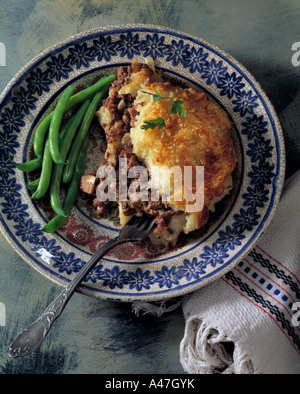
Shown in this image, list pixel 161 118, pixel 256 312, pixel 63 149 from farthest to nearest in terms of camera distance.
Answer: pixel 63 149 → pixel 256 312 → pixel 161 118

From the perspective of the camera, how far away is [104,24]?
4.28m

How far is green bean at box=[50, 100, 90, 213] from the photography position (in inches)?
148

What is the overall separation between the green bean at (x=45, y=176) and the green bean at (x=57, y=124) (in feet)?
0.28

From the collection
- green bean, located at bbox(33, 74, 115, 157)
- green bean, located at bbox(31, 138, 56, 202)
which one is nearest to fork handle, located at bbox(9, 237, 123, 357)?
green bean, located at bbox(31, 138, 56, 202)

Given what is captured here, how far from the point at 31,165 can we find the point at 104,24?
61.8 inches

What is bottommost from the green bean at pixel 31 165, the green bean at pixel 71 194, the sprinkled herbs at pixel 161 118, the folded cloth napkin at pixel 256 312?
the folded cloth napkin at pixel 256 312

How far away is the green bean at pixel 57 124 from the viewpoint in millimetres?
3708

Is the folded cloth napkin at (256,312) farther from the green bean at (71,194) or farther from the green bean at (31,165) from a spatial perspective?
the green bean at (31,165)

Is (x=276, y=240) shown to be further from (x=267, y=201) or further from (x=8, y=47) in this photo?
(x=8, y=47)

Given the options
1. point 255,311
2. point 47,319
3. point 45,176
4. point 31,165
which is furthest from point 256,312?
point 31,165

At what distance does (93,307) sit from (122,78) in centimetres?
201

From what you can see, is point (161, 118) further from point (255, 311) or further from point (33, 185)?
point (255, 311)

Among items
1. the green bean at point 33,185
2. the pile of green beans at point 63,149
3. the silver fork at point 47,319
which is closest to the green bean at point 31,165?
the pile of green beans at point 63,149

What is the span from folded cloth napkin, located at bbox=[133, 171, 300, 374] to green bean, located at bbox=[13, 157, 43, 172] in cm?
148
